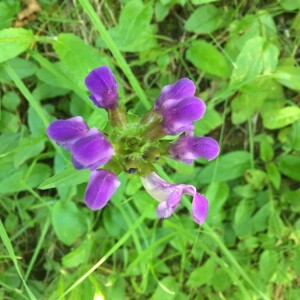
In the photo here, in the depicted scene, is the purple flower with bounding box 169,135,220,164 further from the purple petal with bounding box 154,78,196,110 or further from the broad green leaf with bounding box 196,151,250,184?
the broad green leaf with bounding box 196,151,250,184

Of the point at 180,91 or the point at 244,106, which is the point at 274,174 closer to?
the point at 244,106

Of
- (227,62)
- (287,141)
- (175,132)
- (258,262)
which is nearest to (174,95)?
(175,132)

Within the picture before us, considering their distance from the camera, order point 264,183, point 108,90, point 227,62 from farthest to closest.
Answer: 1. point 264,183
2. point 227,62
3. point 108,90

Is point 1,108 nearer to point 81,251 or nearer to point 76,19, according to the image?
point 76,19

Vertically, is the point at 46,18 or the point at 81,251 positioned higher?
the point at 46,18

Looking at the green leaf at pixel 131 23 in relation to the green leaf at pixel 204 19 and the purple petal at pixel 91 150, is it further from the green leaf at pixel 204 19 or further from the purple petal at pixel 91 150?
the purple petal at pixel 91 150
